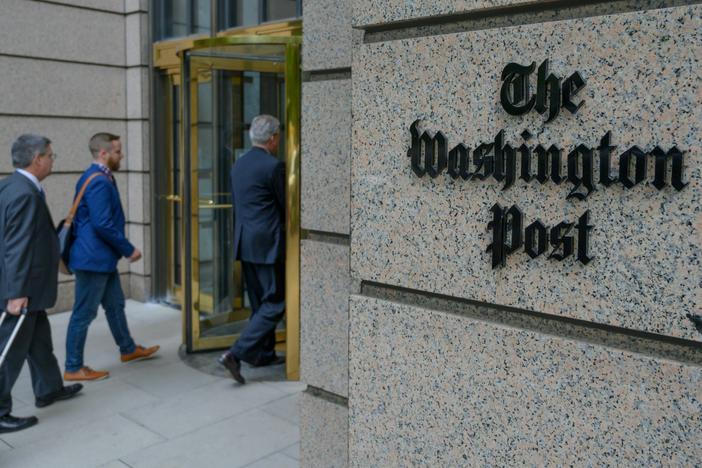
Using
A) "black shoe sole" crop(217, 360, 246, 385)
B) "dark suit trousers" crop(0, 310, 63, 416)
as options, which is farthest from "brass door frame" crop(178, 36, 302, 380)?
"dark suit trousers" crop(0, 310, 63, 416)

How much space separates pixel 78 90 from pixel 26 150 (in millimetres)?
3661

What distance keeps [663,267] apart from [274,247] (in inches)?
163

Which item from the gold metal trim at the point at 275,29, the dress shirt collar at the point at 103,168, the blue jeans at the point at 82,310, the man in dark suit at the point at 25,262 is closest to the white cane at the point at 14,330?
the man in dark suit at the point at 25,262

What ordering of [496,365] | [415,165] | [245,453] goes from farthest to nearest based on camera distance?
[245,453], [415,165], [496,365]

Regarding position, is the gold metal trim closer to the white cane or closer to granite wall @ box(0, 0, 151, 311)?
granite wall @ box(0, 0, 151, 311)

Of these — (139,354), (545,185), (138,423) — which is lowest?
(138,423)

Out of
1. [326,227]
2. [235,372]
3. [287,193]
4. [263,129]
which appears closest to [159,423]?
[235,372]

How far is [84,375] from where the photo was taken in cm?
611

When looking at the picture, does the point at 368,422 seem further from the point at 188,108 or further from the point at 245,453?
the point at 188,108

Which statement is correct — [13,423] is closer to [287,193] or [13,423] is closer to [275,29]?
[287,193]

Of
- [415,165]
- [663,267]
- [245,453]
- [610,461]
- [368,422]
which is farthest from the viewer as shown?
[245,453]

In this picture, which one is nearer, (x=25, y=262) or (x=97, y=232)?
(x=25, y=262)

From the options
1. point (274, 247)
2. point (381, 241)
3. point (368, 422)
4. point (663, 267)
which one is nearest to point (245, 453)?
point (274, 247)

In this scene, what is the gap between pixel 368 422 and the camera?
112 inches
